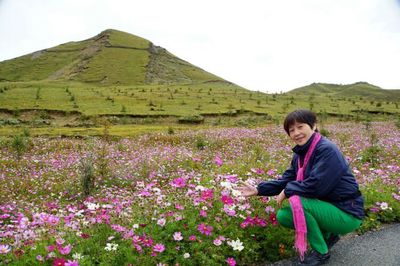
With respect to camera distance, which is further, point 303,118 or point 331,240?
point 331,240

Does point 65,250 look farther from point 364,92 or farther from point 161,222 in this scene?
point 364,92

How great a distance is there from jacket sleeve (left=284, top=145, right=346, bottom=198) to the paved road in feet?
3.48

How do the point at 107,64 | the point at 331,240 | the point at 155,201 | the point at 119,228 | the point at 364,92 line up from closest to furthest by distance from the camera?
the point at 119,228 < the point at 331,240 < the point at 155,201 < the point at 107,64 < the point at 364,92

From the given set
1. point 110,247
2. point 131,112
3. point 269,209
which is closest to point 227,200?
point 269,209

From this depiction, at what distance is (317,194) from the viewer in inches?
170

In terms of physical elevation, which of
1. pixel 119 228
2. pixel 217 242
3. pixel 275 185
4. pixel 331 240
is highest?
pixel 275 185

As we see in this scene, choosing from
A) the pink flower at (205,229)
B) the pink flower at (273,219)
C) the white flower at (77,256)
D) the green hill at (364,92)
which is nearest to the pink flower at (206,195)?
the pink flower at (205,229)

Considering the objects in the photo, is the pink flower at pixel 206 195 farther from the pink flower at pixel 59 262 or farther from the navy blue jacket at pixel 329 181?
the pink flower at pixel 59 262

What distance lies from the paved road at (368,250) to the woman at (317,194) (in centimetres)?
28

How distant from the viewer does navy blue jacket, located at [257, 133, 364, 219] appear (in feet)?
13.9

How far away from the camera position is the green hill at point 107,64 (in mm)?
92125

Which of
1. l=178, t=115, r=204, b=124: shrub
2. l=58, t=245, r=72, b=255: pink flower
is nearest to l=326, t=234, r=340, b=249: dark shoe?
l=58, t=245, r=72, b=255: pink flower

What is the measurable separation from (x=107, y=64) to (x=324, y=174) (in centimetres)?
10132

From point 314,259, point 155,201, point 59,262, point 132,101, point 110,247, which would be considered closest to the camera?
point 59,262
